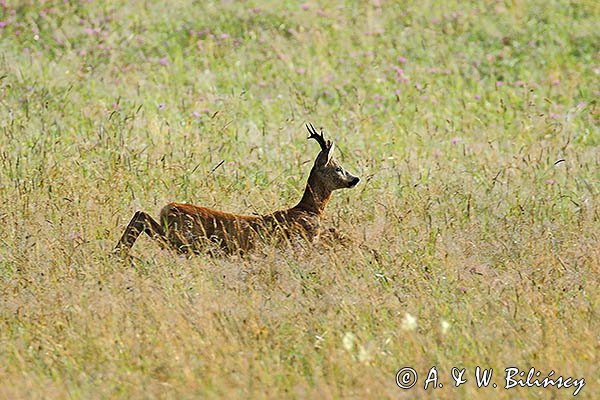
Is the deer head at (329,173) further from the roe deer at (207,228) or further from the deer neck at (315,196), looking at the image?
the roe deer at (207,228)

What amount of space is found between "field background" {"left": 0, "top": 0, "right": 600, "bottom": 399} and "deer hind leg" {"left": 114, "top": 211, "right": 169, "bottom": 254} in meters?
0.10

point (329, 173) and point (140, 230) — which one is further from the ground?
point (329, 173)

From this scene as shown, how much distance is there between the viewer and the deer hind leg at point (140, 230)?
7.29 m

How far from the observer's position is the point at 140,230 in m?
7.38

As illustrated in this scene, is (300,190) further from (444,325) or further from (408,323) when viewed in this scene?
(444,325)

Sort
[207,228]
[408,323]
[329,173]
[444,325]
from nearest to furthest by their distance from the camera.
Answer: [444,325] → [408,323] → [207,228] → [329,173]

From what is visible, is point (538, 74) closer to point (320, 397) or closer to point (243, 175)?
point (243, 175)

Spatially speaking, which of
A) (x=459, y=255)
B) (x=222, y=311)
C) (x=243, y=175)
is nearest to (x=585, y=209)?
(x=459, y=255)

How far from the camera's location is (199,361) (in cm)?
558

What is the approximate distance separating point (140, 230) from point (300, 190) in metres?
2.09

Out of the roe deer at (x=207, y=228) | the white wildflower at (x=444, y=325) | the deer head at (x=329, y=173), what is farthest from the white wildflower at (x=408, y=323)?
the deer head at (x=329, y=173)
